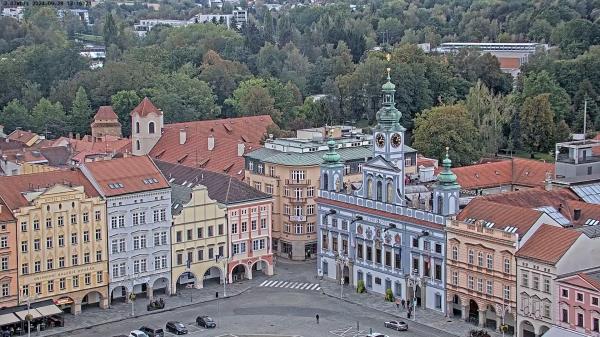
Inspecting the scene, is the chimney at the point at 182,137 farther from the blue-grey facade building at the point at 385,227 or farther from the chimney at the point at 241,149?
the blue-grey facade building at the point at 385,227

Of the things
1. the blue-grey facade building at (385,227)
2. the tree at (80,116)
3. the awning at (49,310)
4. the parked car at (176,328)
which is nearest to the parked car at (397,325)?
the blue-grey facade building at (385,227)

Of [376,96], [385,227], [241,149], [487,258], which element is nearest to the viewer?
[487,258]

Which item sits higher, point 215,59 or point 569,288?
point 215,59

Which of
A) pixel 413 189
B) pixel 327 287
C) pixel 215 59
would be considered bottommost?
pixel 327 287

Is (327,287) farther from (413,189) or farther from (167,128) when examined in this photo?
(167,128)

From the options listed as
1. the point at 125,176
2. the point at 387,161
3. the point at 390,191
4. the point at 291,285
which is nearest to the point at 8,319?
the point at 125,176

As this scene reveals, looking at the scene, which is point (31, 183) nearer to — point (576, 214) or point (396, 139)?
point (396, 139)

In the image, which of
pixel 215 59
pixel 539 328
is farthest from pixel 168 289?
pixel 215 59
